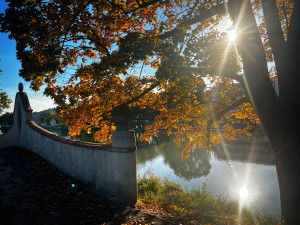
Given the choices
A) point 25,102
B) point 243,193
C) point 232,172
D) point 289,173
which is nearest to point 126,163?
point 289,173

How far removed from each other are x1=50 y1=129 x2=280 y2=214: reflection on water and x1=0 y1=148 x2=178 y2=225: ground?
589 cm

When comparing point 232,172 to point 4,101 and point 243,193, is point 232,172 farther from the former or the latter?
Result: point 4,101

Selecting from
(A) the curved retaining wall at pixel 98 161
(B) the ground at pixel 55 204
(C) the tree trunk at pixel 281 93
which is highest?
(C) the tree trunk at pixel 281 93

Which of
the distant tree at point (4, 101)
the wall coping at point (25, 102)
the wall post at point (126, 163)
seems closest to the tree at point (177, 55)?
the wall post at point (126, 163)

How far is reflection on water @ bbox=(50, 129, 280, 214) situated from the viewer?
12.1 m

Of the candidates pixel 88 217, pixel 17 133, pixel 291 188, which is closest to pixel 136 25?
pixel 88 217

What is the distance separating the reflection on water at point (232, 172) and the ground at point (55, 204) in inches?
232

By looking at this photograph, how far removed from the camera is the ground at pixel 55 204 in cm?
411

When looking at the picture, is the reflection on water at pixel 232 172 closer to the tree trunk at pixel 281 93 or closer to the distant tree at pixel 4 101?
the tree trunk at pixel 281 93

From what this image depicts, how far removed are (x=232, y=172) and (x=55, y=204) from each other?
1701cm

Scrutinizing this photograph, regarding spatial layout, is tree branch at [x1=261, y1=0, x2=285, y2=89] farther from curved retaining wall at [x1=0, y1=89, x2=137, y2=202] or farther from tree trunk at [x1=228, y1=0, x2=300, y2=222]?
curved retaining wall at [x1=0, y1=89, x2=137, y2=202]

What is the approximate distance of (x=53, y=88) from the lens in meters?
5.99

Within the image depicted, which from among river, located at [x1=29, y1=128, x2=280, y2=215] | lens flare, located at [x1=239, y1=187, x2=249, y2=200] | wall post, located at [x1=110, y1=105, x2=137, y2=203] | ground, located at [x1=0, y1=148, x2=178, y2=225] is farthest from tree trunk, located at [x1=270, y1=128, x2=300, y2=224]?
lens flare, located at [x1=239, y1=187, x2=249, y2=200]

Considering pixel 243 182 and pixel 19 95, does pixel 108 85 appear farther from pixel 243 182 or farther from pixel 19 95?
pixel 243 182
